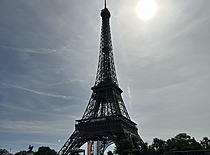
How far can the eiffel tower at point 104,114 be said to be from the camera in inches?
2482

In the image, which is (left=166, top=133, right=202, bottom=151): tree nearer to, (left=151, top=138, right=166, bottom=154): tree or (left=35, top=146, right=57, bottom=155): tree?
(left=151, top=138, right=166, bottom=154): tree

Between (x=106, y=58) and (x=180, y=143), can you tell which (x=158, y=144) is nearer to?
(x=180, y=143)

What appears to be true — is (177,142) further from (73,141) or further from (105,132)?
(73,141)

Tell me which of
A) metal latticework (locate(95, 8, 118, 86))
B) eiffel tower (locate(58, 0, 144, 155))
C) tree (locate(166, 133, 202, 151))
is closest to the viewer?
tree (locate(166, 133, 202, 151))

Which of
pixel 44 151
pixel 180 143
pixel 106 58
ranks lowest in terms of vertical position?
pixel 180 143

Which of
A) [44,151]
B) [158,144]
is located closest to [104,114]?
[158,144]

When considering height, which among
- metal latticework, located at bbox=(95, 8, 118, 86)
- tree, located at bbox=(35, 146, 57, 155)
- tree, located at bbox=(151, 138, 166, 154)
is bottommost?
tree, located at bbox=(151, 138, 166, 154)

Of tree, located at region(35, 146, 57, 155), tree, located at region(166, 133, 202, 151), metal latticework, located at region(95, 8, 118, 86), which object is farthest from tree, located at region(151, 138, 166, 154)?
tree, located at region(35, 146, 57, 155)

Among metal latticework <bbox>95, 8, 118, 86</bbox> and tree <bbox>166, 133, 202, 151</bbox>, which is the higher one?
metal latticework <bbox>95, 8, 118, 86</bbox>

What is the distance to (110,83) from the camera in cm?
7188

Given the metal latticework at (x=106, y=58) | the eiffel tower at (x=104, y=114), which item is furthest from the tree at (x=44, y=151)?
the metal latticework at (x=106, y=58)

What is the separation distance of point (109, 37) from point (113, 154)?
131 feet

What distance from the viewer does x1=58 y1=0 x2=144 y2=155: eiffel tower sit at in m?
63.0

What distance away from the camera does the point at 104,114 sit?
7031 cm
